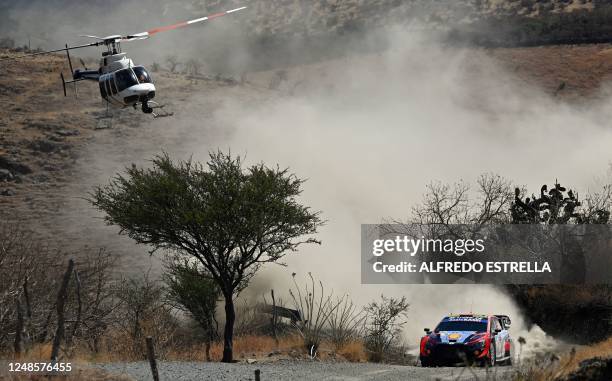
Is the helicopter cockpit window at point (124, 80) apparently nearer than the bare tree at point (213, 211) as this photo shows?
No

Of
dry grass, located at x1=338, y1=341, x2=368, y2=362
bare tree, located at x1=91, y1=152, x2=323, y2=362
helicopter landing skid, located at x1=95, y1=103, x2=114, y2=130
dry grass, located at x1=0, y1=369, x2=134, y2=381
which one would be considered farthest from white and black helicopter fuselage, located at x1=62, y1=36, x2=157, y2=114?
helicopter landing skid, located at x1=95, y1=103, x2=114, y2=130

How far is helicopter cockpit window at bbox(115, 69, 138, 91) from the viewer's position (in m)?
36.3

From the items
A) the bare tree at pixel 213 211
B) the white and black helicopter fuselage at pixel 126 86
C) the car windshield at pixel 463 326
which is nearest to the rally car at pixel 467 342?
the car windshield at pixel 463 326

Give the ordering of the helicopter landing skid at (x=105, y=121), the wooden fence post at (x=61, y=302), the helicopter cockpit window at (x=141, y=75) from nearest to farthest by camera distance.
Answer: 1. the wooden fence post at (x=61, y=302)
2. the helicopter cockpit window at (x=141, y=75)
3. the helicopter landing skid at (x=105, y=121)

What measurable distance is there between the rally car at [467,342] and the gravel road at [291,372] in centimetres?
97

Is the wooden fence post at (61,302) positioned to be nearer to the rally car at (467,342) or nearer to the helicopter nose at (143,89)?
the rally car at (467,342)

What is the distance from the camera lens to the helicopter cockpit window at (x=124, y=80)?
119 ft

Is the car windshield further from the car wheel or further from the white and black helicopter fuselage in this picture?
the white and black helicopter fuselage

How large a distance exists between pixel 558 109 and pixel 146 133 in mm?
46439

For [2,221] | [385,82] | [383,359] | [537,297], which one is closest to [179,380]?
[383,359]

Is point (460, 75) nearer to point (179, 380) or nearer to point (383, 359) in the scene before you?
point (383, 359)

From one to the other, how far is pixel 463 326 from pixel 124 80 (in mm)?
16390

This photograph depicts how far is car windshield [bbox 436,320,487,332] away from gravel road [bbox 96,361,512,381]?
208 cm

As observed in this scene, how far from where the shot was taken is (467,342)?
1043 inches
